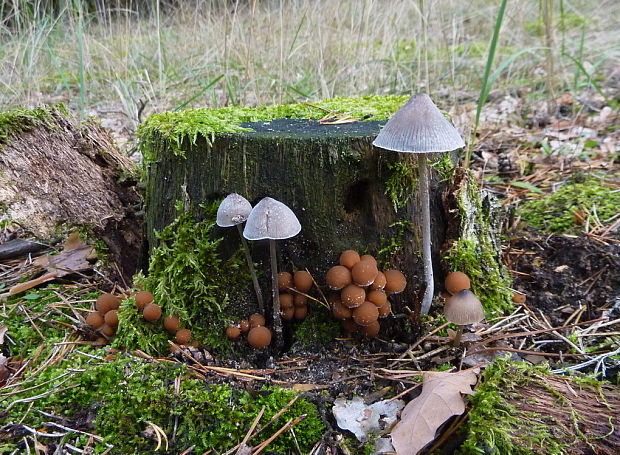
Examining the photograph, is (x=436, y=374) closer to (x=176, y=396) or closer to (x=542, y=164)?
(x=176, y=396)

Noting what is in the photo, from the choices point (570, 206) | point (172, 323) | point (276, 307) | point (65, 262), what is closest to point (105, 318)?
point (172, 323)

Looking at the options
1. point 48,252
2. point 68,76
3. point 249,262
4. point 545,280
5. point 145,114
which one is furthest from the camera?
point 68,76

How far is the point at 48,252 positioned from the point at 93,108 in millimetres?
3545

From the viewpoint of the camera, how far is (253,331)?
8.64 feet

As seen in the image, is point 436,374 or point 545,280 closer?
point 436,374

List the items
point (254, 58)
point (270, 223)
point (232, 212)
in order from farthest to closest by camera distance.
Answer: point (254, 58)
point (232, 212)
point (270, 223)

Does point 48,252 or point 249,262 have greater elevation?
point 249,262

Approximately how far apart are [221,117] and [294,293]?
1.23m

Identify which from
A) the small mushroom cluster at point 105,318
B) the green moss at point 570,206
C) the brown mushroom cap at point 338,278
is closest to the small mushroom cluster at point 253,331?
the brown mushroom cap at point 338,278

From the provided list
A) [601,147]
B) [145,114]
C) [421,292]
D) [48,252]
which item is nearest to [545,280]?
[421,292]

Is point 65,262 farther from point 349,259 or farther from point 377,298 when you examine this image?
point 377,298

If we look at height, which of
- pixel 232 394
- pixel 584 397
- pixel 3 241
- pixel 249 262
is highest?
pixel 249 262

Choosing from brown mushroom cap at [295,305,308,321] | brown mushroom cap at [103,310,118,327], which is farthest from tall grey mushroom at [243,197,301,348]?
brown mushroom cap at [103,310,118,327]

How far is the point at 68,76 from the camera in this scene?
776cm
